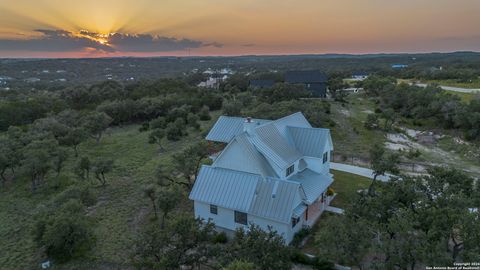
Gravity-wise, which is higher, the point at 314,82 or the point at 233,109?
the point at 314,82

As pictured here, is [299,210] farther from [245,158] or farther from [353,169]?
[353,169]

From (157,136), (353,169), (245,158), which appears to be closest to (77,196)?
(245,158)

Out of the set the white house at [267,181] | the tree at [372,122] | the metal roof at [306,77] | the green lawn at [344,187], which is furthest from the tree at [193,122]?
the metal roof at [306,77]

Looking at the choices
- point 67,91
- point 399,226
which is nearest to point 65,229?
point 399,226

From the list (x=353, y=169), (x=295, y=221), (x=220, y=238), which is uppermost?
(x=295, y=221)

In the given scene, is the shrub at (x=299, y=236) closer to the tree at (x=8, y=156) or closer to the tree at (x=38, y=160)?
the tree at (x=38, y=160)

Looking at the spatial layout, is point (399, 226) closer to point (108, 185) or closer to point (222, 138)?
point (222, 138)
